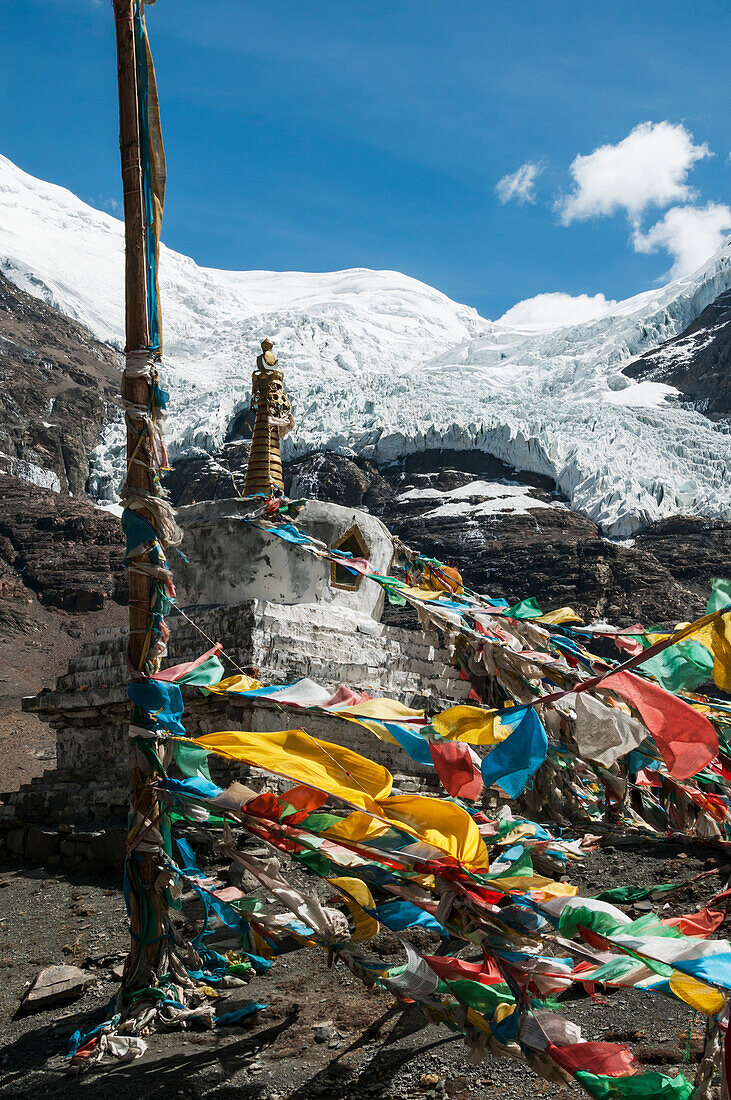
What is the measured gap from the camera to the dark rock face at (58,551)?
124 ft

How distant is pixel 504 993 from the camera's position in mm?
3092

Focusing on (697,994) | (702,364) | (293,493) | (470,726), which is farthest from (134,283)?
(702,364)

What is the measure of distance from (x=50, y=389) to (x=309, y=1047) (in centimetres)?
5674

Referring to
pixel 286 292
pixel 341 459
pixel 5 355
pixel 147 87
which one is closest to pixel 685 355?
pixel 341 459

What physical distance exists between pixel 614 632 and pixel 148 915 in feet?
17.1

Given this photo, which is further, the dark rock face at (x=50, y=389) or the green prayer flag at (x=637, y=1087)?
the dark rock face at (x=50, y=389)

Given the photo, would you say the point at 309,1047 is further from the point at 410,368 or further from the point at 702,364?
the point at 702,364

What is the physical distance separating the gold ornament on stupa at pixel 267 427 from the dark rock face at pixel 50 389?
40838 millimetres

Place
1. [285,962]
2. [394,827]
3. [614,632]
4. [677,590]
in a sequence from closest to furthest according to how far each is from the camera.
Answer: [394,827] → [285,962] → [614,632] → [677,590]

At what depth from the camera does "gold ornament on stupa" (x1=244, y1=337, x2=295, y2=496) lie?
11.8 meters

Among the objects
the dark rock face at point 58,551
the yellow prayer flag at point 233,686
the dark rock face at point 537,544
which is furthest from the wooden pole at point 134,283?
the dark rock face at point 58,551

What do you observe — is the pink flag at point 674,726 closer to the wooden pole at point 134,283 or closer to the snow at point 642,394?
the wooden pole at point 134,283

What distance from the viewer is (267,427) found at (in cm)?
1191

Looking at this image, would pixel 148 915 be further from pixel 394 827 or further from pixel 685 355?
pixel 685 355
